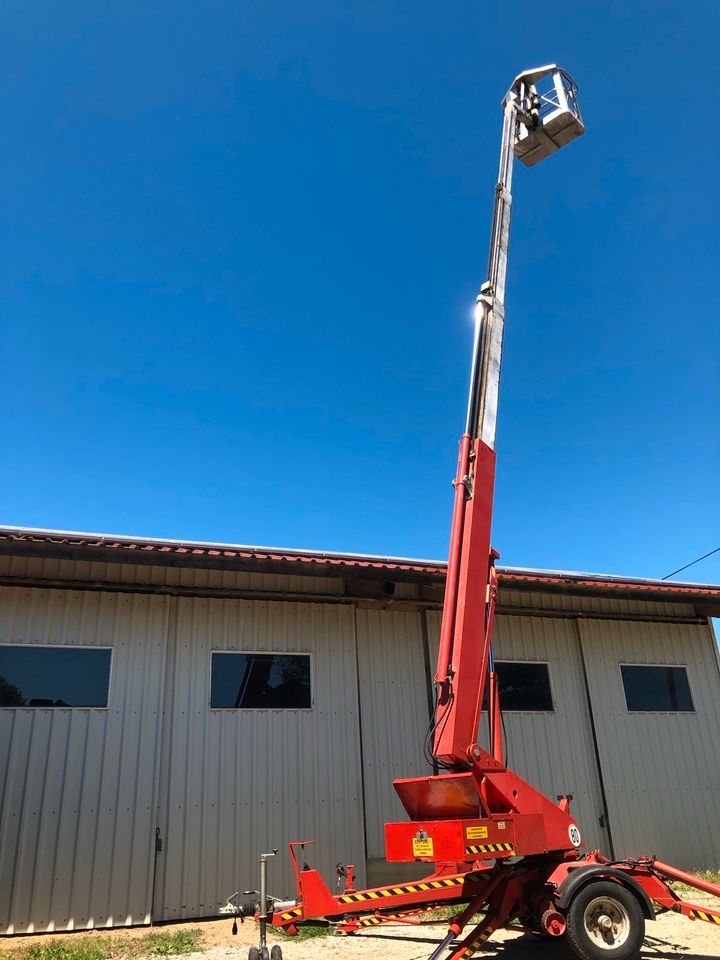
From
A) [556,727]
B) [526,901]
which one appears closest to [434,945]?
[526,901]

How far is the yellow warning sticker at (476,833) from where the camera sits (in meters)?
5.70

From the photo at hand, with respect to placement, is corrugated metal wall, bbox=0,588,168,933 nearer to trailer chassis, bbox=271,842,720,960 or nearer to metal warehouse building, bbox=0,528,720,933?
metal warehouse building, bbox=0,528,720,933

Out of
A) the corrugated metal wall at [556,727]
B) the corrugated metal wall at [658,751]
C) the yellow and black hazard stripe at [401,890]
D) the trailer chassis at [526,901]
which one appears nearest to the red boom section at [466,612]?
the yellow and black hazard stripe at [401,890]

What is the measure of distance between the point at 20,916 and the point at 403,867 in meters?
4.69

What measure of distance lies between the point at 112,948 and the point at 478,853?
4.35 meters

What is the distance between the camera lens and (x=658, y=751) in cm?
1174

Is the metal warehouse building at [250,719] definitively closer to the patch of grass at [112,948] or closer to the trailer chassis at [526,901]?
the patch of grass at [112,948]

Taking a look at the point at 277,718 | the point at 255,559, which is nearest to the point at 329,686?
the point at 277,718

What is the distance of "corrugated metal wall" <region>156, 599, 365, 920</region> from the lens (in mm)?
8828

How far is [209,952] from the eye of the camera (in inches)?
289

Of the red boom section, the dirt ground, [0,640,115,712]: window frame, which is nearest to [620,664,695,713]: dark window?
the dirt ground

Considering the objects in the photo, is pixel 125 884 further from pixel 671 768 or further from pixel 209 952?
pixel 671 768

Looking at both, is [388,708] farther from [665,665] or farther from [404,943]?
[665,665]

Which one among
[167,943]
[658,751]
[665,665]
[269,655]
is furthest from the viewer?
[665,665]
